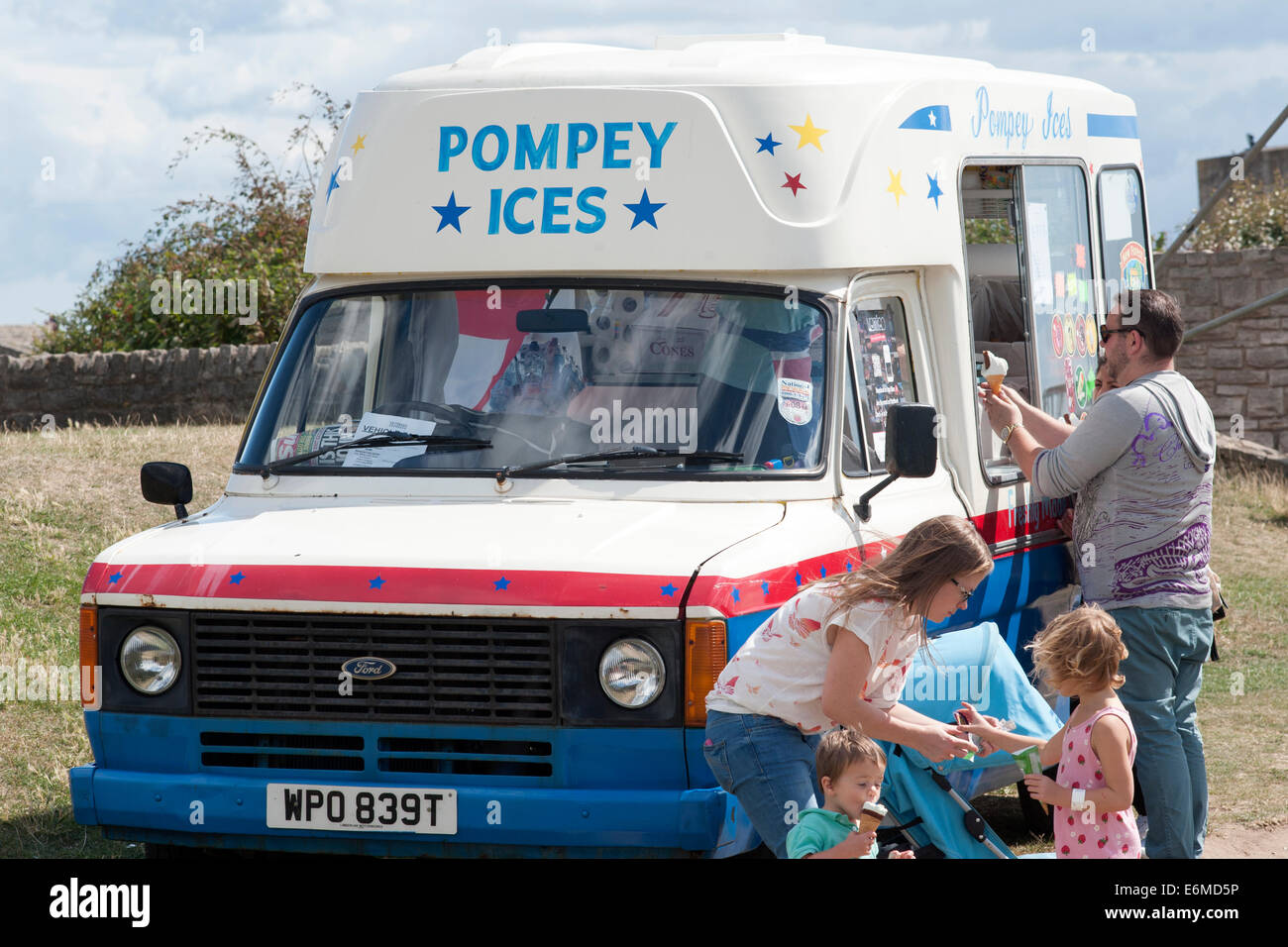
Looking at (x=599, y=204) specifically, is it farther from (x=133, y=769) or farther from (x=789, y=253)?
(x=133, y=769)

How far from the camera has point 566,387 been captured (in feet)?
19.0

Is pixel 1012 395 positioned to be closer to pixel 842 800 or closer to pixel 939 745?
pixel 939 745

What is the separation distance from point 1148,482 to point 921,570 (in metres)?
1.68

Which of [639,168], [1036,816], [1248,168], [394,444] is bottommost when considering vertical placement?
[1036,816]

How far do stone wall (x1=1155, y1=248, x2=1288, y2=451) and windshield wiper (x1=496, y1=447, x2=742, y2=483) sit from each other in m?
12.9

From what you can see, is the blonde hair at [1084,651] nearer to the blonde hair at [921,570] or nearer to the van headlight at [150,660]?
the blonde hair at [921,570]

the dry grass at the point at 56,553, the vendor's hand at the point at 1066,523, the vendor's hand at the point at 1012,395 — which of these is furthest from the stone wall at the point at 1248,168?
the vendor's hand at the point at 1012,395

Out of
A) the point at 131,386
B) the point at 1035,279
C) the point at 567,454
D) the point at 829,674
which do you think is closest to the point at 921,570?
the point at 829,674

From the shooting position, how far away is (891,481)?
5.55 metres

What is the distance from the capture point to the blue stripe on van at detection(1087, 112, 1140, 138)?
7816mm

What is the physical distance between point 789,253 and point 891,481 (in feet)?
2.84

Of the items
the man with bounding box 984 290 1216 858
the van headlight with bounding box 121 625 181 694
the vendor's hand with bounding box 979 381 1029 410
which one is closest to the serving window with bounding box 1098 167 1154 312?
the vendor's hand with bounding box 979 381 1029 410

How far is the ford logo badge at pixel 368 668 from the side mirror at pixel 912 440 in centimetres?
172

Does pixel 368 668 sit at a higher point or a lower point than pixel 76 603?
lower
